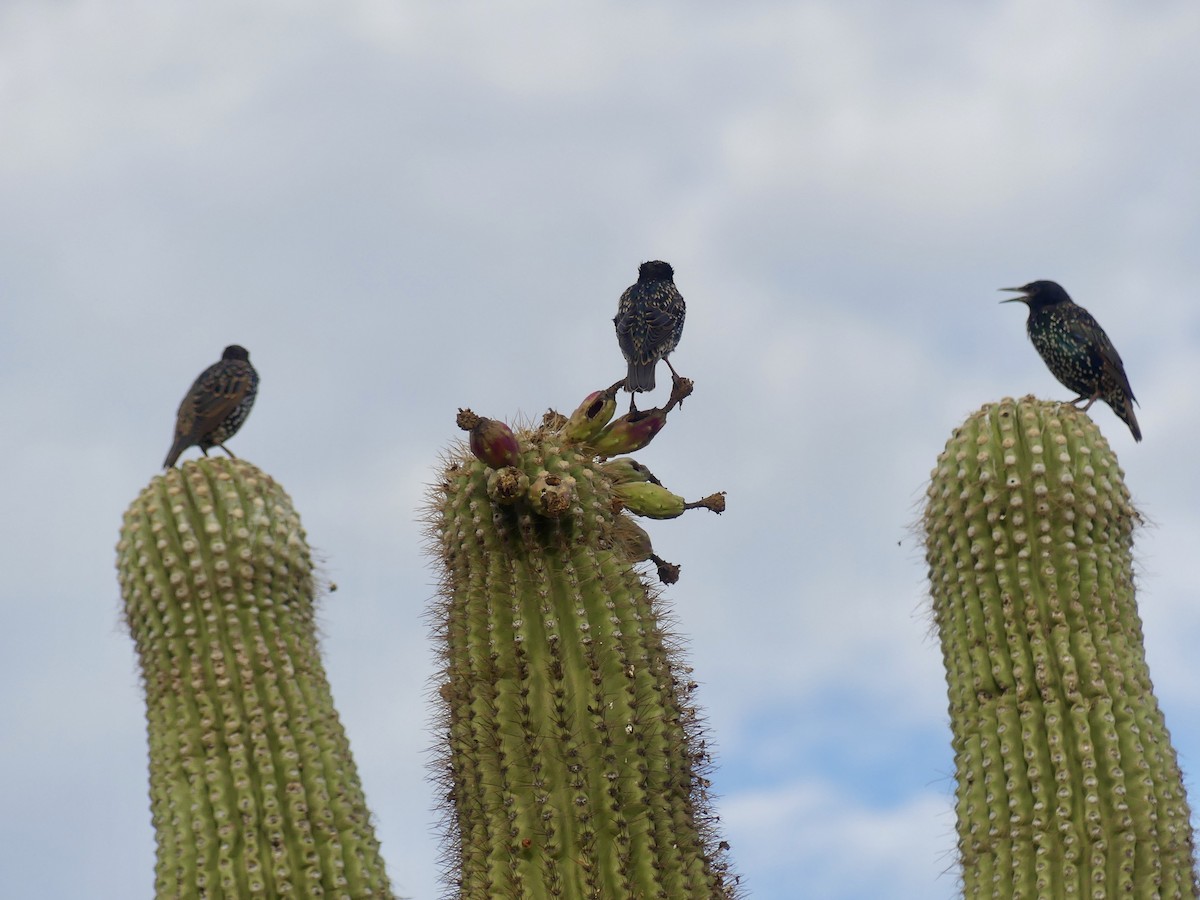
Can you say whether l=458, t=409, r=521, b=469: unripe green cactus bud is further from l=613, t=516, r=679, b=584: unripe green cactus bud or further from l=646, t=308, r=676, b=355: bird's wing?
l=646, t=308, r=676, b=355: bird's wing

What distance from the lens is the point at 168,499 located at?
6398mm

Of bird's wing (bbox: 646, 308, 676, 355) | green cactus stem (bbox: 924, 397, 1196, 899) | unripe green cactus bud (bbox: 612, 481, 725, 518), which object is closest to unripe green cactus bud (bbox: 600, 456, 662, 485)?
unripe green cactus bud (bbox: 612, 481, 725, 518)

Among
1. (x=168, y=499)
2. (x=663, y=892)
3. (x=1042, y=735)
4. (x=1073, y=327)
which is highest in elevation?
(x=1073, y=327)

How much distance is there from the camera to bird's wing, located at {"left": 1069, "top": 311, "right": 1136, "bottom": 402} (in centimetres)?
914

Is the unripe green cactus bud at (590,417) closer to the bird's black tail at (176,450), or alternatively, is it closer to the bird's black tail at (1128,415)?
the bird's black tail at (176,450)

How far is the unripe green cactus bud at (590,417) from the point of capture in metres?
7.30

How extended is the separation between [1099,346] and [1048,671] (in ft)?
12.4

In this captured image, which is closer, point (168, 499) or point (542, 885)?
point (542, 885)

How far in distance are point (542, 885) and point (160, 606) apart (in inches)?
77.0

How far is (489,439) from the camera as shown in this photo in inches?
255

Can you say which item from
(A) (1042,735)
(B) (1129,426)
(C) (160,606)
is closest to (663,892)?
(A) (1042,735)

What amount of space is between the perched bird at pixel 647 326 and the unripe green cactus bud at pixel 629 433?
3065mm

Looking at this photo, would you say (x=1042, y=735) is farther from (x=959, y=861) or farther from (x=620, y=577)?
(x=620, y=577)

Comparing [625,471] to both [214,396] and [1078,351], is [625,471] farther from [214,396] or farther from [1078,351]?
[1078,351]
